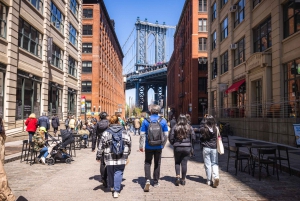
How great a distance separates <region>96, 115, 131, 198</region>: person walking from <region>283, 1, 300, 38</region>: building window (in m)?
13.5

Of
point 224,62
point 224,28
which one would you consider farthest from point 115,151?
point 224,28

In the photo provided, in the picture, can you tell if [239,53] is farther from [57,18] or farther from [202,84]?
[202,84]

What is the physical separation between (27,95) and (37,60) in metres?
3.19

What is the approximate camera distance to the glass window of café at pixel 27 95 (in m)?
19.0

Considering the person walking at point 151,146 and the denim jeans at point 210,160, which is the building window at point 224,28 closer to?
the denim jeans at point 210,160

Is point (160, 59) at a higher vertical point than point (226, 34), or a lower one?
higher

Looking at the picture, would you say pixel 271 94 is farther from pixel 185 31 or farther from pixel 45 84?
pixel 185 31

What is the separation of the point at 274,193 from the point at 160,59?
6033 inches

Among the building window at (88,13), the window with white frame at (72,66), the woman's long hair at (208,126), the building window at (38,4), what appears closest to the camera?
the woman's long hair at (208,126)

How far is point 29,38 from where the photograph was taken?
20.7m

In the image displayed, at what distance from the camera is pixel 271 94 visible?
1881cm

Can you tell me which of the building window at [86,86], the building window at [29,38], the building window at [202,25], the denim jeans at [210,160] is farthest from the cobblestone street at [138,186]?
the building window at [202,25]

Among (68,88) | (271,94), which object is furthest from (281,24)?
(68,88)

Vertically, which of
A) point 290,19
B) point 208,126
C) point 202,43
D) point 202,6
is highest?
point 202,6
